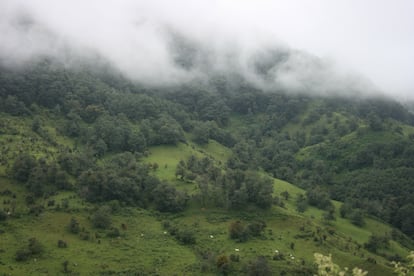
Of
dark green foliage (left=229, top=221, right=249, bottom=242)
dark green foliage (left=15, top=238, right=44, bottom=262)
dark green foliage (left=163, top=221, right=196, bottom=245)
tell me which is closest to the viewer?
dark green foliage (left=15, top=238, right=44, bottom=262)

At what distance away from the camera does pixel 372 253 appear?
7988 cm

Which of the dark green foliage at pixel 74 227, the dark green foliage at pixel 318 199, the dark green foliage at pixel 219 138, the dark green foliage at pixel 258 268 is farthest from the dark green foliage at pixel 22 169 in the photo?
the dark green foliage at pixel 318 199

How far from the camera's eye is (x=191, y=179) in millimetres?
92562

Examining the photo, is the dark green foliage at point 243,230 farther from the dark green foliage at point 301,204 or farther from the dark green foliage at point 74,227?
the dark green foliage at point 74,227

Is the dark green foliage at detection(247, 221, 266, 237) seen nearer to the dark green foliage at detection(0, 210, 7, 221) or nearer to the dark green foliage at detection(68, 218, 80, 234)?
the dark green foliage at detection(68, 218, 80, 234)

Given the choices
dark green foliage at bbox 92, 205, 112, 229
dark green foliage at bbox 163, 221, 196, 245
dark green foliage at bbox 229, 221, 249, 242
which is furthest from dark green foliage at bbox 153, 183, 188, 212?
dark green foliage at bbox 229, 221, 249, 242

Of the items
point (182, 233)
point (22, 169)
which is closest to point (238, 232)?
point (182, 233)

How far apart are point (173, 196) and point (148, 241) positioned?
13.0 m

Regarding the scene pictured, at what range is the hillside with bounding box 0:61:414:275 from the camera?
65625 mm

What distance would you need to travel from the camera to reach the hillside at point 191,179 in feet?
215

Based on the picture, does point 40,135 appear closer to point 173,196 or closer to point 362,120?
point 173,196

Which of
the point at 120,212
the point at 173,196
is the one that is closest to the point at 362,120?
the point at 173,196

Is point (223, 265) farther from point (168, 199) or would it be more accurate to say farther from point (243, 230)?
point (168, 199)

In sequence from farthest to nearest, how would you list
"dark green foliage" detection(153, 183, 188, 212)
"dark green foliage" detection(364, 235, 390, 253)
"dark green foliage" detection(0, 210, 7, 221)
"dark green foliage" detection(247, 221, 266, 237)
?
"dark green foliage" detection(364, 235, 390, 253)
"dark green foliage" detection(153, 183, 188, 212)
"dark green foliage" detection(247, 221, 266, 237)
"dark green foliage" detection(0, 210, 7, 221)
